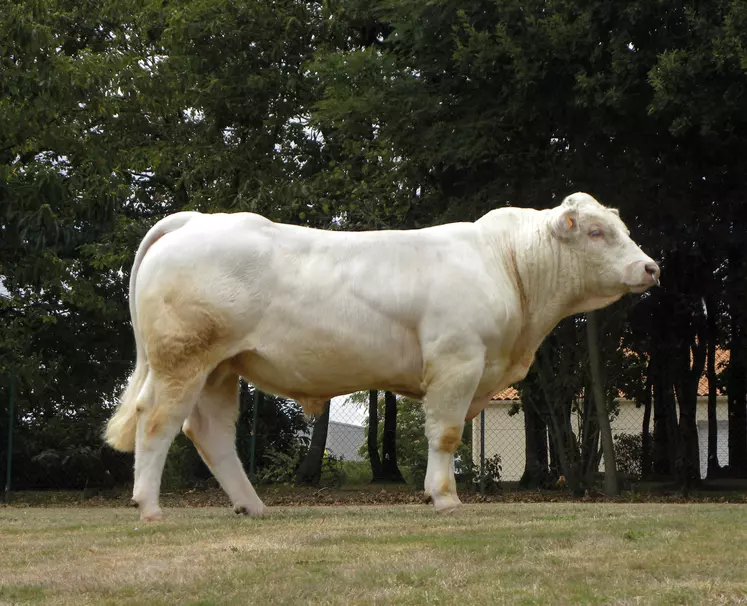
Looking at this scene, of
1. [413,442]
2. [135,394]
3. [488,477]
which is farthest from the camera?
[413,442]

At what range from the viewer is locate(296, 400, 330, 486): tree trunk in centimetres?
2295

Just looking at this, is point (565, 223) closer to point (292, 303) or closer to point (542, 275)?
point (542, 275)

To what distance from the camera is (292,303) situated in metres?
9.62

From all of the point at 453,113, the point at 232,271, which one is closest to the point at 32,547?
the point at 232,271

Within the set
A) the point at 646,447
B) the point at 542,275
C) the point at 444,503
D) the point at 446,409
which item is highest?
the point at 542,275

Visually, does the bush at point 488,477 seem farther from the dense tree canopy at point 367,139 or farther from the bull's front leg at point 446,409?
the bull's front leg at point 446,409

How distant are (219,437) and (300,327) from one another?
1205mm

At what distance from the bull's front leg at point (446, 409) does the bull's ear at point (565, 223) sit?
1351mm

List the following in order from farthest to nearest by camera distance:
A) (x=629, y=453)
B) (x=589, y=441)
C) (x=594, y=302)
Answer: (x=629, y=453)
(x=589, y=441)
(x=594, y=302)

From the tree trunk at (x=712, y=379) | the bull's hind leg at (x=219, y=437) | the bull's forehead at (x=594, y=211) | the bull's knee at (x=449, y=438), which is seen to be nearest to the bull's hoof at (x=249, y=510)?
the bull's hind leg at (x=219, y=437)

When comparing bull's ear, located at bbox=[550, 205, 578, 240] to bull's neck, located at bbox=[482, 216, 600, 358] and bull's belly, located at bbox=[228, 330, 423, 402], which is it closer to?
bull's neck, located at bbox=[482, 216, 600, 358]

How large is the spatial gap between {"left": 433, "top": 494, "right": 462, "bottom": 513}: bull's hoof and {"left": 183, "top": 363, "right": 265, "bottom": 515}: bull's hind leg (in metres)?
1.42

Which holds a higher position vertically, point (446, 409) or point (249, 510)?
point (446, 409)

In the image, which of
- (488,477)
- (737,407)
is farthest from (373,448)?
(737,407)
